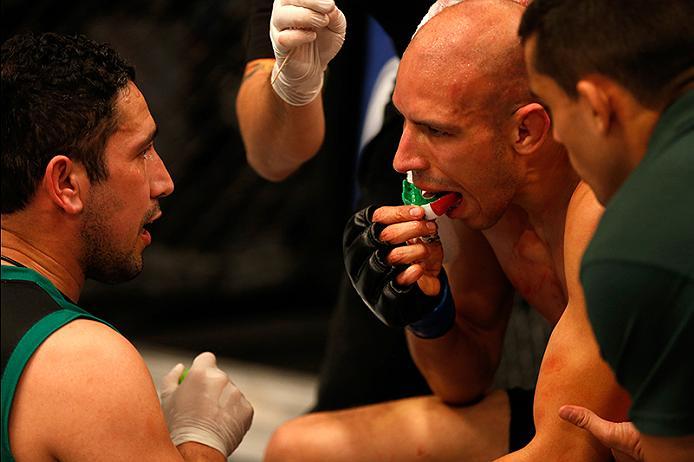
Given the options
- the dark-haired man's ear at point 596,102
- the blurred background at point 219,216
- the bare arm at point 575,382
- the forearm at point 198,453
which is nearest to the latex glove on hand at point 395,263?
the bare arm at point 575,382

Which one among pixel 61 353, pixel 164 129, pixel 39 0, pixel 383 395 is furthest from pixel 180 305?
pixel 61 353

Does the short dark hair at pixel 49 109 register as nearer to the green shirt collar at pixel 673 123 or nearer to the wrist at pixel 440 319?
the wrist at pixel 440 319

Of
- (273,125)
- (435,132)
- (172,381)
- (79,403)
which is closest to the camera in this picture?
(79,403)

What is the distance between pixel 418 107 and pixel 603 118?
1.99 feet

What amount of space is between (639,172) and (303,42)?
0.95 meters

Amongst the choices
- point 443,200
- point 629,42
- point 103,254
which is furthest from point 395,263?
point 629,42

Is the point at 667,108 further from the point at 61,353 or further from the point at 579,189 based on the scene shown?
the point at 61,353

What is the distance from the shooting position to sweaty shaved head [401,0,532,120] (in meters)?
1.83

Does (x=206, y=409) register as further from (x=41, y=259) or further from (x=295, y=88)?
(x=295, y=88)

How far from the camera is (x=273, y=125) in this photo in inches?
98.5

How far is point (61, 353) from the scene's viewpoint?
1.55 metres

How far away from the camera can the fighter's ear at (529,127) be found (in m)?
1.85

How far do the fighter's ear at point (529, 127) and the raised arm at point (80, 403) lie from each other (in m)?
0.76

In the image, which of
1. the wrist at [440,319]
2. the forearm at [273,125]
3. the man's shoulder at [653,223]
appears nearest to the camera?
the man's shoulder at [653,223]
